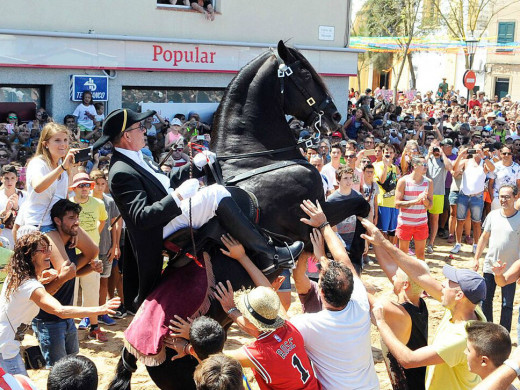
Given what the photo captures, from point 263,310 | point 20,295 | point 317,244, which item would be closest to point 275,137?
point 317,244

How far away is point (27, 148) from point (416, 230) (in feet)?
20.9

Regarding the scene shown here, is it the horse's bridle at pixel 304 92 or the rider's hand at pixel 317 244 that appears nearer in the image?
the rider's hand at pixel 317 244

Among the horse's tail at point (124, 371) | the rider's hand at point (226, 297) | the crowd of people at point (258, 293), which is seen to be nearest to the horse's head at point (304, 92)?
the crowd of people at point (258, 293)

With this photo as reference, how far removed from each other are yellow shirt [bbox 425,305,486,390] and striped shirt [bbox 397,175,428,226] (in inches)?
220

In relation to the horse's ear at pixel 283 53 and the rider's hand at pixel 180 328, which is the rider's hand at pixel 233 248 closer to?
the rider's hand at pixel 180 328

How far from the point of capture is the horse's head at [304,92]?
5.08 metres

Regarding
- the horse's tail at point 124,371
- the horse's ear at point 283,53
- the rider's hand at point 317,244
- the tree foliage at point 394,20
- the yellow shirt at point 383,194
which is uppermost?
the tree foliage at point 394,20

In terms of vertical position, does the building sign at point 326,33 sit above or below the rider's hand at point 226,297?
above

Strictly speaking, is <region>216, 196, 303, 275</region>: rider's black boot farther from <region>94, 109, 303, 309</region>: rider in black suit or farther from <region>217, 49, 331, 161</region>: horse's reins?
<region>217, 49, 331, 161</region>: horse's reins

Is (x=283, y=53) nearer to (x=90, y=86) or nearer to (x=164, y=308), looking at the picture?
(x=164, y=308)

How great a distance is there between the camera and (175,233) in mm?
4316

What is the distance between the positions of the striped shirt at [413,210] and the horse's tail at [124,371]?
20.3 feet

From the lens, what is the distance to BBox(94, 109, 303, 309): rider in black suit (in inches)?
160

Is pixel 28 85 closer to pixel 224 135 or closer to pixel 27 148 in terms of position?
pixel 27 148
